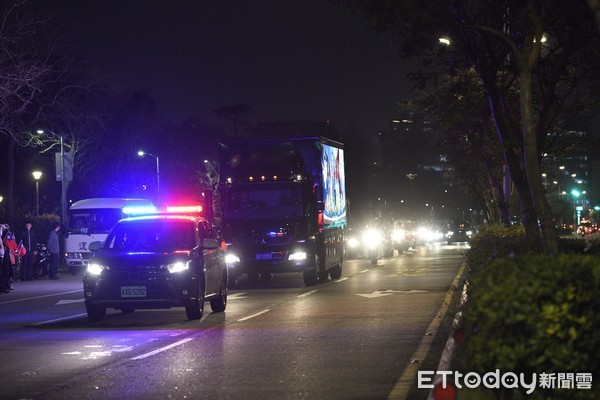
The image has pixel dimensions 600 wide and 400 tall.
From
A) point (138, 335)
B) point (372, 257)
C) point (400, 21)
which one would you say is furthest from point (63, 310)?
point (372, 257)

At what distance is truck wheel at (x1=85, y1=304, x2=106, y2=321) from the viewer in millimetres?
18938

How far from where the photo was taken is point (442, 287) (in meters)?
26.8

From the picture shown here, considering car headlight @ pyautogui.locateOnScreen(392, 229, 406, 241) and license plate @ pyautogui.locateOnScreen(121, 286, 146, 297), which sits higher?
car headlight @ pyautogui.locateOnScreen(392, 229, 406, 241)

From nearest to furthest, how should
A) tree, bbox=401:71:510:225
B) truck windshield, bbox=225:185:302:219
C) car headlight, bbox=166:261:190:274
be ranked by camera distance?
1. car headlight, bbox=166:261:190:274
2. truck windshield, bbox=225:185:302:219
3. tree, bbox=401:71:510:225

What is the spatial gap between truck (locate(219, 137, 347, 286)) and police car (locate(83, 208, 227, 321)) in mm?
8469

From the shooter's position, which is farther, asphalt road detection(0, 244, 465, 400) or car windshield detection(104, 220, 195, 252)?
car windshield detection(104, 220, 195, 252)

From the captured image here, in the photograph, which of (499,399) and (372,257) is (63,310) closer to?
(499,399)

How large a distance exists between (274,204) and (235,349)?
14.4 metres

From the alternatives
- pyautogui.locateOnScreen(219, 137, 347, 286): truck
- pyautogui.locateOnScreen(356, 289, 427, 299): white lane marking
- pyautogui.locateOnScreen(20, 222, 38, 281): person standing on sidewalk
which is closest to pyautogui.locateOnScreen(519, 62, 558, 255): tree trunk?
pyautogui.locateOnScreen(356, 289, 427, 299): white lane marking

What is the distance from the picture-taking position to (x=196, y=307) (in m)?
18.9

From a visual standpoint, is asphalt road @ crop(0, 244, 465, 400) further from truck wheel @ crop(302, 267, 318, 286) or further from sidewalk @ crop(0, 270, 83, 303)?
truck wheel @ crop(302, 267, 318, 286)

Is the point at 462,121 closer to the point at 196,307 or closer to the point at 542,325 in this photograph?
the point at 196,307

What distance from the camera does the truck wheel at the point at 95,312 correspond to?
1894cm

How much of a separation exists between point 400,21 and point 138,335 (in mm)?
6359
